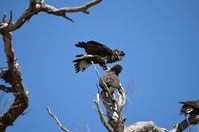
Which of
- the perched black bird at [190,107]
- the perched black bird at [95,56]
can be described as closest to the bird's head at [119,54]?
the perched black bird at [95,56]

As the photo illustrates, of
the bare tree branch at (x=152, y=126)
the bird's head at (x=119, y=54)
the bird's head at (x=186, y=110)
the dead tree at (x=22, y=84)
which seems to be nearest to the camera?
the dead tree at (x=22, y=84)

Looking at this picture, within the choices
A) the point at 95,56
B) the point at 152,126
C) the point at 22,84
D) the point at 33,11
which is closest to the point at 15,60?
the point at 22,84

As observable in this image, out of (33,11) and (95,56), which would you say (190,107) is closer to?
(95,56)

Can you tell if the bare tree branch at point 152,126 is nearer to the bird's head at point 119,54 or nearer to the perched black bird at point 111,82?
the bird's head at point 119,54

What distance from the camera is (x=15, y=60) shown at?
5.70 m

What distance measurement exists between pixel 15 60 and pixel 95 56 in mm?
2579

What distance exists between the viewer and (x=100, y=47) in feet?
25.8

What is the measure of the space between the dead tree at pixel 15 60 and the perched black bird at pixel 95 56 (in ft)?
6.78

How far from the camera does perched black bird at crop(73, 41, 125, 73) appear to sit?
308 inches

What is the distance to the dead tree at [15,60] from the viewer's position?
5020mm

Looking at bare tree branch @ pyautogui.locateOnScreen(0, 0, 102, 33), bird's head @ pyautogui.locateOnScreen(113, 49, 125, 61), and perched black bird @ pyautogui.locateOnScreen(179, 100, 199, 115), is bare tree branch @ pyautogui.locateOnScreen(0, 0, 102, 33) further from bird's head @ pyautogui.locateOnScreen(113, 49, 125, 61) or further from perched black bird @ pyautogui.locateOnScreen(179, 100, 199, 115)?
perched black bird @ pyautogui.locateOnScreen(179, 100, 199, 115)

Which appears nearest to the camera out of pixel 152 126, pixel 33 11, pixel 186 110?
pixel 33 11

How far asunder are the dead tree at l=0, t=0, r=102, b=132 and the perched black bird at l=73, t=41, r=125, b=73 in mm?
2068

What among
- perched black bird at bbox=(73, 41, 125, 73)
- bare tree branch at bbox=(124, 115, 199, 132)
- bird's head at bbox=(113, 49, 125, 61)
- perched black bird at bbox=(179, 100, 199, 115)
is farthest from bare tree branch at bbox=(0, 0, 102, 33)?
perched black bird at bbox=(179, 100, 199, 115)
